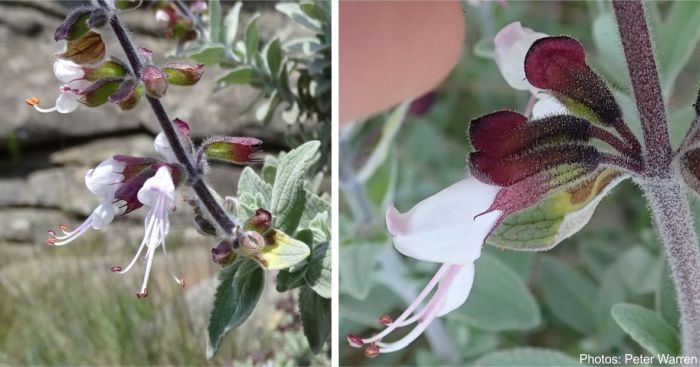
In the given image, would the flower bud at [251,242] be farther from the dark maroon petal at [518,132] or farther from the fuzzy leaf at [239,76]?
the fuzzy leaf at [239,76]

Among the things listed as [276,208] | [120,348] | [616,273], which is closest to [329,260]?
[276,208]

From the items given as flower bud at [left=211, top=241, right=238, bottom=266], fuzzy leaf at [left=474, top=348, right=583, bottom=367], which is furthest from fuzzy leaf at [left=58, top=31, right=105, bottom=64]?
fuzzy leaf at [left=474, top=348, right=583, bottom=367]

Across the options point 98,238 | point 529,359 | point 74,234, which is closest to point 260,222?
point 74,234

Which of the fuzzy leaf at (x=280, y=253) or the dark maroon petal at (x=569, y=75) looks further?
the fuzzy leaf at (x=280, y=253)

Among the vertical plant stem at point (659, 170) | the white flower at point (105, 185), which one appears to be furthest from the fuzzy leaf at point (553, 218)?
the white flower at point (105, 185)

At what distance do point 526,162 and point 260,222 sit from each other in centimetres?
19

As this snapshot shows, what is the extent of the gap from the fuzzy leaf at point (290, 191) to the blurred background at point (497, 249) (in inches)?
4.8

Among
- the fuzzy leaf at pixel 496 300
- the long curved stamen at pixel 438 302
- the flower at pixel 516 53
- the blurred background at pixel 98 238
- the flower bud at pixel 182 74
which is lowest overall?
the blurred background at pixel 98 238

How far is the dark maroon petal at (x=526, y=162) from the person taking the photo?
→ 362 millimetres

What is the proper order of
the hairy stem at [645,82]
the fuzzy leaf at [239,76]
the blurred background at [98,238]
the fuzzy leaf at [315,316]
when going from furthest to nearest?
the blurred background at [98,238] → the fuzzy leaf at [239,76] → the fuzzy leaf at [315,316] → the hairy stem at [645,82]

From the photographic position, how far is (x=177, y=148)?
452 millimetres

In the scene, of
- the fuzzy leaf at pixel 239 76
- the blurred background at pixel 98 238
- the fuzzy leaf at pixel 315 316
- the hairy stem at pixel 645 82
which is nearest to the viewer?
the hairy stem at pixel 645 82

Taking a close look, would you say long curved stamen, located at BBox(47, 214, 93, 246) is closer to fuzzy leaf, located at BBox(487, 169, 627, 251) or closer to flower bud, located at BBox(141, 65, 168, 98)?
flower bud, located at BBox(141, 65, 168, 98)

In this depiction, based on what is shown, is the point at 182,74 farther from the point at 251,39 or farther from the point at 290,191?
the point at 251,39
